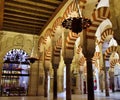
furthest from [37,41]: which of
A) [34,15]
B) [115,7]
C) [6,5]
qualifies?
[115,7]

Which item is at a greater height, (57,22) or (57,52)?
(57,22)

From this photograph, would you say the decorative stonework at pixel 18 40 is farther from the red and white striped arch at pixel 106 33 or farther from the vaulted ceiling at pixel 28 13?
the red and white striped arch at pixel 106 33

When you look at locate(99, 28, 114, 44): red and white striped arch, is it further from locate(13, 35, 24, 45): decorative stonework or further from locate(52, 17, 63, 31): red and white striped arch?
locate(13, 35, 24, 45): decorative stonework

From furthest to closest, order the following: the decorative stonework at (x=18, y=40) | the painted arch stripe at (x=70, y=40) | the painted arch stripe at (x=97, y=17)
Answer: the decorative stonework at (x=18, y=40)
the painted arch stripe at (x=70, y=40)
the painted arch stripe at (x=97, y=17)

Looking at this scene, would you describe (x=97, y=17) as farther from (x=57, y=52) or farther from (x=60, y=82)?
(x=60, y=82)

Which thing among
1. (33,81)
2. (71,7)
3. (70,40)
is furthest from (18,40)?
(71,7)

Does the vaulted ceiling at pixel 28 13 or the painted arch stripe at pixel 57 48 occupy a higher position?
the vaulted ceiling at pixel 28 13

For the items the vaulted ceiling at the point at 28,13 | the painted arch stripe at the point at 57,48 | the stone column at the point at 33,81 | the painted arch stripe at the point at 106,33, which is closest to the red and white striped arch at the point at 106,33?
the painted arch stripe at the point at 106,33

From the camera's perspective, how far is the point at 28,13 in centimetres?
887

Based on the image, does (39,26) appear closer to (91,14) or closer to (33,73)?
(33,73)

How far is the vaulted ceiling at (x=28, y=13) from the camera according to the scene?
25.7 ft

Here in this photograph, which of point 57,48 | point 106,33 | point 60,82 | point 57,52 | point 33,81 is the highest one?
point 106,33

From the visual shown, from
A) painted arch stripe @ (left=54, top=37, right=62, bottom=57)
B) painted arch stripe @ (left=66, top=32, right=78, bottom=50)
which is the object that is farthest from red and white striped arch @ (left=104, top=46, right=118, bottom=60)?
painted arch stripe @ (left=66, top=32, right=78, bottom=50)

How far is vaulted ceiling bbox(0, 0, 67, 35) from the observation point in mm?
7848
